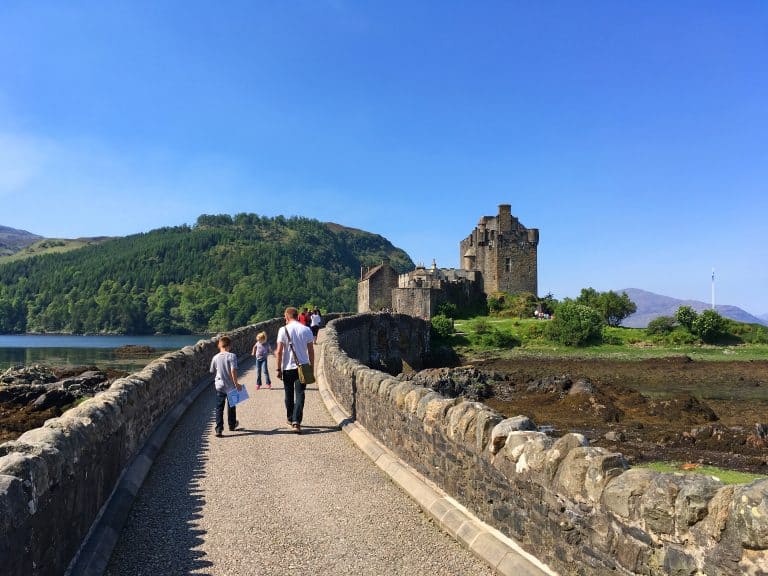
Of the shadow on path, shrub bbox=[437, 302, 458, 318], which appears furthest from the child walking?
shrub bbox=[437, 302, 458, 318]

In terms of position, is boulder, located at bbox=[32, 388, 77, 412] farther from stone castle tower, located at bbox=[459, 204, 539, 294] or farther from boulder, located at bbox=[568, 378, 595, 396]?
stone castle tower, located at bbox=[459, 204, 539, 294]

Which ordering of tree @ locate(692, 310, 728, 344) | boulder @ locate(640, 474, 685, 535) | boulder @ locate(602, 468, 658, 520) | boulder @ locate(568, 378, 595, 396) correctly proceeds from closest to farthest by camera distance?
boulder @ locate(640, 474, 685, 535), boulder @ locate(602, 468, 658, 520), boulder @ locate(568, 378, 595, 396), tree @ locate(692, 310, 728, 344)

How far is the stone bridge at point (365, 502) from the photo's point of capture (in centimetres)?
336

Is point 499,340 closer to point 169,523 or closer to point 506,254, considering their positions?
point 506,254

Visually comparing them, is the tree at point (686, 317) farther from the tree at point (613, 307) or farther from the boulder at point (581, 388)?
the boulder at point (581, 388)

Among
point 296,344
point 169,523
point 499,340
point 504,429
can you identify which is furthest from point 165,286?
point 504,429

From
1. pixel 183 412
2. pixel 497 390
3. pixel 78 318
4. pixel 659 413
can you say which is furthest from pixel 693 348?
pixel 78 318

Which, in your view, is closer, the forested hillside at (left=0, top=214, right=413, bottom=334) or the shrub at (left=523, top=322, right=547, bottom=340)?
the shrub at (left=523, top=322, right=547, bottom=340)

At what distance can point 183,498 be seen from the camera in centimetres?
642

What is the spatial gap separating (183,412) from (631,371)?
1372 inches

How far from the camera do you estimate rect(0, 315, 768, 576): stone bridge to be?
11.0 feet

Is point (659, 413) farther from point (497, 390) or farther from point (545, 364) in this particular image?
point (545, 364)

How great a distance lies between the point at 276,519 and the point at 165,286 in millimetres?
152456

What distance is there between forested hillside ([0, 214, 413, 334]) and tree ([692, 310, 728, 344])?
8555 centimetres
